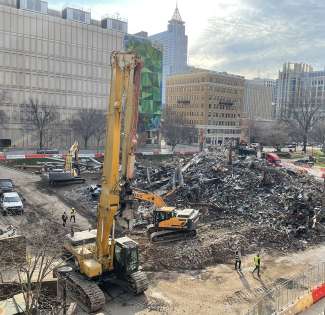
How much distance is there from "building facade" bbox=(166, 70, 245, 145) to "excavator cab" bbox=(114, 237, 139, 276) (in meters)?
102

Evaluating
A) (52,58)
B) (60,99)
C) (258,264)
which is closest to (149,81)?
(60,99)

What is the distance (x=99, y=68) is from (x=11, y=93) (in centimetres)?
2131

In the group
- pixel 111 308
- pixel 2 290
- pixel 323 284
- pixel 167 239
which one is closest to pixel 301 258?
pixel 323 284

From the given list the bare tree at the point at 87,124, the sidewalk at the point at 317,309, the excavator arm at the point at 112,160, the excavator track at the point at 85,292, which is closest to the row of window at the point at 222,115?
the bare tree at the point at 87,124

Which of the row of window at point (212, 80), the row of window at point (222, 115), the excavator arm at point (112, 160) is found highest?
the row of window at point (212, 80)

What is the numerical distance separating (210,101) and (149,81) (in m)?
29.9

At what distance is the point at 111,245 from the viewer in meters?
16.8

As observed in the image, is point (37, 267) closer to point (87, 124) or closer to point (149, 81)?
point (87, 124)

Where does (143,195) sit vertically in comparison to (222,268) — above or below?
above

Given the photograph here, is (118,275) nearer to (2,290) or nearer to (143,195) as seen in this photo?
(2,290)

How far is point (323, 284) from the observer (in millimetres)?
18531

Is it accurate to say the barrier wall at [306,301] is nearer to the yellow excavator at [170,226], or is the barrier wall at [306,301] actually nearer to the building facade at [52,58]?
the yellow excavator at [170,226]

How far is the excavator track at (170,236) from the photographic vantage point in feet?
80.0

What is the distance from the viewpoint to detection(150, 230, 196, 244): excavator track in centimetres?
2438
